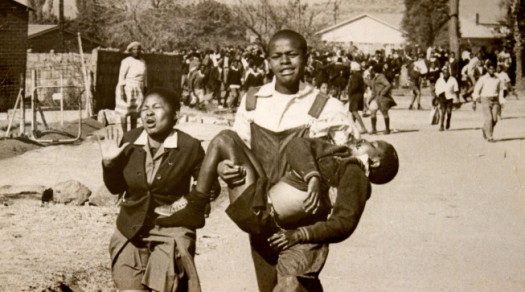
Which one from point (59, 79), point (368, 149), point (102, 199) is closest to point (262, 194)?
point (368, 149)

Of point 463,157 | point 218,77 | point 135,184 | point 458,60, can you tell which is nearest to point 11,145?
point 463,157

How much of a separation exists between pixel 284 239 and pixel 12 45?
2629 centimetres

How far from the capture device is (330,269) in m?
8.38

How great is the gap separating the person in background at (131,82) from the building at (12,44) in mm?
13125

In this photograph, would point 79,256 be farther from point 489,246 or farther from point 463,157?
point 463,157

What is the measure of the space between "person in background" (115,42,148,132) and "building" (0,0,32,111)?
43.1 feet

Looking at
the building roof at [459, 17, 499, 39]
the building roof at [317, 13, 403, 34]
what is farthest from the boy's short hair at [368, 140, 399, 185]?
the building roof at [459, 17, 499, 39]

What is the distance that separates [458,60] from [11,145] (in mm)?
23223

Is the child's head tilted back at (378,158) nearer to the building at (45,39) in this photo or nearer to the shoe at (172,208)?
the shoe at (172,208)

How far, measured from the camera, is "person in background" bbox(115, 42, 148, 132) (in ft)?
52.3

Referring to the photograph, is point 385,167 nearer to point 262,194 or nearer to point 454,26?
point 262,194

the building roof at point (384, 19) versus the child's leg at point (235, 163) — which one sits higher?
the building roof at point (384, 19)

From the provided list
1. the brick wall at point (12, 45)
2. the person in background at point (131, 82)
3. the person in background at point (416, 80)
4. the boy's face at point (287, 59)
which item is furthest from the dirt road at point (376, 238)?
the person in background at point (416, 80)

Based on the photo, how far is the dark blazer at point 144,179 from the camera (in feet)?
17.7
